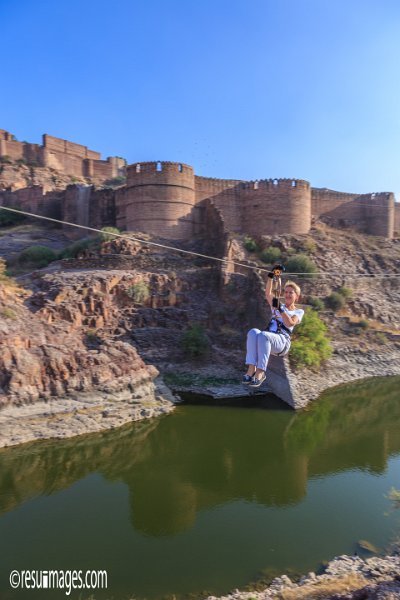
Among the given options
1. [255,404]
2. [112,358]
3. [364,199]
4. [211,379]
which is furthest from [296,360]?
[364,199]

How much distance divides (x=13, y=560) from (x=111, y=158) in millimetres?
36876

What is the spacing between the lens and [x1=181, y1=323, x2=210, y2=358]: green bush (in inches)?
744

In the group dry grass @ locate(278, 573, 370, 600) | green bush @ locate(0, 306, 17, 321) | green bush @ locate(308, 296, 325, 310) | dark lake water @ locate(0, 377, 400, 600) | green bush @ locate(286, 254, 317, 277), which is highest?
green bush @ locate(286, 254, 317, 277)

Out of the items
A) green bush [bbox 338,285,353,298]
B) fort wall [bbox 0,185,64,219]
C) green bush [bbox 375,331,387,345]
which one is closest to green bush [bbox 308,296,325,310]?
green bush [bbox 338,285,353,298]

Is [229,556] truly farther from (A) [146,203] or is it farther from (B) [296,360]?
(A) [146,203]

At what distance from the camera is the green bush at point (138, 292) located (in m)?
19.5

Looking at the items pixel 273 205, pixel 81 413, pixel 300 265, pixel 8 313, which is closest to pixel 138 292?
pixel 8 313

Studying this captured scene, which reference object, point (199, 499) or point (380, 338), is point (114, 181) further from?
point (199, 499)

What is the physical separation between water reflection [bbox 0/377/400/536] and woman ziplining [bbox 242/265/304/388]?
5.79 meters

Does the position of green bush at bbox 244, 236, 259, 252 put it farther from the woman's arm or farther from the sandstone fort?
the woman's arm

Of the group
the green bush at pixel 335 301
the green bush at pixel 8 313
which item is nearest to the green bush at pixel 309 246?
the green bush at pixel 335 301

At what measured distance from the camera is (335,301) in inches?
847

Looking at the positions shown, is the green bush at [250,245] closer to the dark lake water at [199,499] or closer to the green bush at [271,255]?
the green bush at [271,255]

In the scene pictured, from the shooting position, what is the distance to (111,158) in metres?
39.0
